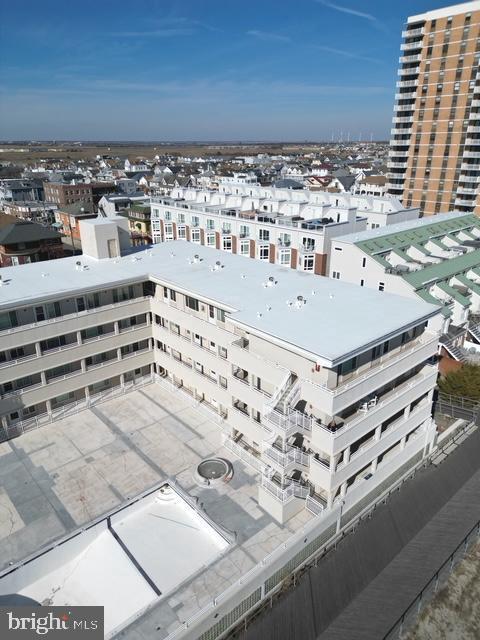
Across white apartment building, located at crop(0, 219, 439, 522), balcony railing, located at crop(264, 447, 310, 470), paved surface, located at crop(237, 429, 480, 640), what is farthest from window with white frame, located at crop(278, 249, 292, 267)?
balcony railing, located at crop(264, 447, 310, 470)

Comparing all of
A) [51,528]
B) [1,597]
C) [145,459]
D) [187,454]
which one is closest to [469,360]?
[187,454]

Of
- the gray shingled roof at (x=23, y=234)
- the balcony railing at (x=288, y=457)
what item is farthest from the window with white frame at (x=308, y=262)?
the gray shingled roof at (x=23, y=234)

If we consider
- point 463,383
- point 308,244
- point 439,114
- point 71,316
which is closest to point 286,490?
point 71,316

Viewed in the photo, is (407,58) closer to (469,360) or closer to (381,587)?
(469,360)

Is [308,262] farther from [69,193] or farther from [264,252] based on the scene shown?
[69,193]

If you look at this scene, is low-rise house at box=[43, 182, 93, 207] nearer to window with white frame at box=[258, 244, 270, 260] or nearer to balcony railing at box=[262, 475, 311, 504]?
window with white frame at box=[258, 244, 270, 260]

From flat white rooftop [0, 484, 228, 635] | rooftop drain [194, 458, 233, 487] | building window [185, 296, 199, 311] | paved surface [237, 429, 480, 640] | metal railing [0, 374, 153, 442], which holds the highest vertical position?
building window [185, 296, 199, 311]

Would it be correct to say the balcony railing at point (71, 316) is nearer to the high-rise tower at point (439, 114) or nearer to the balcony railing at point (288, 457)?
the balcony railing at point (288, 457)
